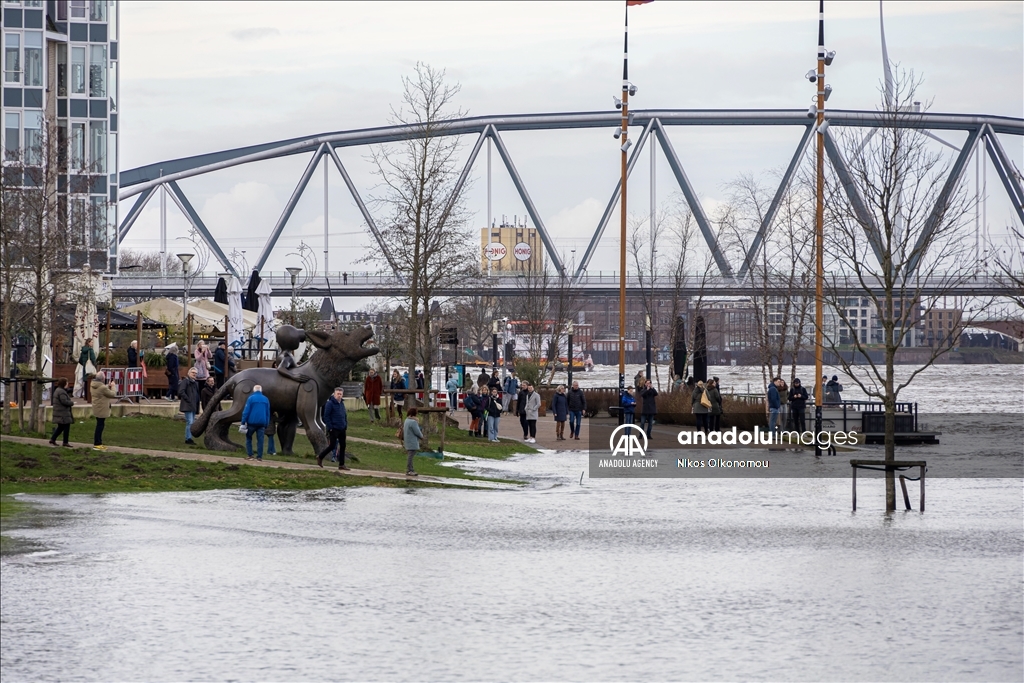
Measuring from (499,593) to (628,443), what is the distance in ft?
69.4

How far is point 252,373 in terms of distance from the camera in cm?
2575

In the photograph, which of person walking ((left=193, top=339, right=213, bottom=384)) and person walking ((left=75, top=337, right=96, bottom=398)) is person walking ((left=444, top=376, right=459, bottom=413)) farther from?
person walking ((left=193, top=339, right=213, bottom=384))

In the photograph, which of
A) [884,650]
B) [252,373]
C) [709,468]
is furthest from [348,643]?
[709,468]

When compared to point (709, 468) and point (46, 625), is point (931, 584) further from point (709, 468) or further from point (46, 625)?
point (709, 468)

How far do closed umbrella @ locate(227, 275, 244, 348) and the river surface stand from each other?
20738 mm

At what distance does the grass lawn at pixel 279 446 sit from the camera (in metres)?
25.5


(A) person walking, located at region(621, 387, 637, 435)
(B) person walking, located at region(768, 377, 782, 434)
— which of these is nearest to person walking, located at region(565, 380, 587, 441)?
(A) person walking, located at region(621, 387, 637, 435)

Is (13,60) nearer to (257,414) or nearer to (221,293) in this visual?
→ (221,293)

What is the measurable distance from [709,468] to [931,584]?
52.1ft

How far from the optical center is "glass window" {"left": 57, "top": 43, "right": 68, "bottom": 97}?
54062 mm

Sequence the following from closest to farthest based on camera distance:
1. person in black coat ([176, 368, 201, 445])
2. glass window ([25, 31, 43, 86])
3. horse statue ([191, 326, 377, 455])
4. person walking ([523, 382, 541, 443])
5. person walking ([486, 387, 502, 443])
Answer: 1. horse statue ([191, 326, 377, 455])
2. person in black coat ([176, 368, 201, 445])
3. person walking ([486, 387, 502, 443])
4. person walking ([523, 382, 541, 443])
5. glass window ([25, 31, 43, 86])

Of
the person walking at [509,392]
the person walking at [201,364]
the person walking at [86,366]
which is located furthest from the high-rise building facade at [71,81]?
the person walking at [201,364]

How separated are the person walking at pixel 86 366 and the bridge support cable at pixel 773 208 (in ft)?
85.2

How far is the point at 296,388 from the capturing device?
83.8 ft
